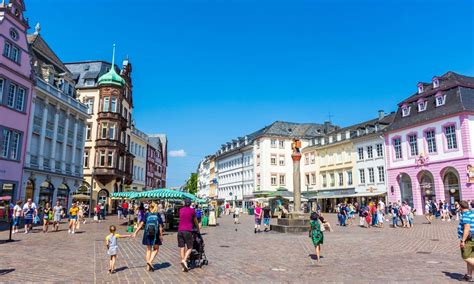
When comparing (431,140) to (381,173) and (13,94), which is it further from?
(13,94)

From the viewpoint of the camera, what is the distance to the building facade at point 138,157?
59375mm

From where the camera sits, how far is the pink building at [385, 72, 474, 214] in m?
34.1

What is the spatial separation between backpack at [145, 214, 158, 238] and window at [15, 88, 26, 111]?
2542 centimetres

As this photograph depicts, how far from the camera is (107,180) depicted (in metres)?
46.0

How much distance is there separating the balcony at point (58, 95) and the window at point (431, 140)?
37.0 meters

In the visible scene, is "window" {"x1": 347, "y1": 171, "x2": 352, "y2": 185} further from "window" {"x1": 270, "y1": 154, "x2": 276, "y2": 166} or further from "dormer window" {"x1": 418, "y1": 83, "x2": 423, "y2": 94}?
"window" {"x1": 270, "y1": 154, "x2": 276, "y2": 166}

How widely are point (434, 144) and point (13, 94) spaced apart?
38786 millimetres

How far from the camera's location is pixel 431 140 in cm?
3784

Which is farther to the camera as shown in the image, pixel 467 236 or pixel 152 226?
pixel 152 226

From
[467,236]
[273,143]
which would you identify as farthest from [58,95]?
[467,236]

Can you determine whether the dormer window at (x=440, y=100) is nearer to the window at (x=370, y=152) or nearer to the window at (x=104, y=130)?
the window at (x=370, y=152)

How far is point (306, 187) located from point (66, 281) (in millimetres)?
54596

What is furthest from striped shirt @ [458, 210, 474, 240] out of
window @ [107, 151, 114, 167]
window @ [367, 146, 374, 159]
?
window @ [107, 151, 114, 167]

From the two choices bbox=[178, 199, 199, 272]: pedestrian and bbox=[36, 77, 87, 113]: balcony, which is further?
bbox=[36, 77, 87, 113]: balcony
